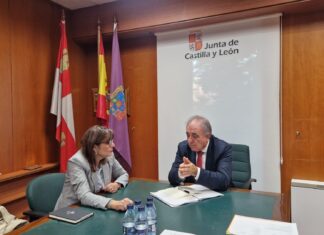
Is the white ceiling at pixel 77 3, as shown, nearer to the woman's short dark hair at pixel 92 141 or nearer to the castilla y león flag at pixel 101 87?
the castilla y león flag at pixel 101 87

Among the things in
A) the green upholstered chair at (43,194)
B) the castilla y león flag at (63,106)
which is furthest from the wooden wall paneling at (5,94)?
the green upholstered chair at (43,194)

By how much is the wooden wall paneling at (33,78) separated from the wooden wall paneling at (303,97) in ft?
8.45

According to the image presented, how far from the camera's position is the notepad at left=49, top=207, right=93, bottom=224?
1.42 meters

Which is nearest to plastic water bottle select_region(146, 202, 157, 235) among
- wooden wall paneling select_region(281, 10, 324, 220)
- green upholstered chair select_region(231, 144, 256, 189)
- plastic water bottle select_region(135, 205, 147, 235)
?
plastic water bottle select_region(135, 205, 147, 235)

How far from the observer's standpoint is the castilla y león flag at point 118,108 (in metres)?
3.29

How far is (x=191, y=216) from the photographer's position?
4.82 feet

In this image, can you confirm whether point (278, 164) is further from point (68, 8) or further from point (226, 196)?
point (68, 8)

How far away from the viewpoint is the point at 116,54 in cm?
333

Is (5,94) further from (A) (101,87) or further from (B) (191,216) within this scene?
(B) (191,216)

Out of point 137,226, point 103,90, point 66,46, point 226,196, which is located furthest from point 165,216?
point 66,46

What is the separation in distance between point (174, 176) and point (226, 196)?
0.44 meters

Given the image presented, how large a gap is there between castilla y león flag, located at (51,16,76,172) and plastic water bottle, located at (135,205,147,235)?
217 centimetres

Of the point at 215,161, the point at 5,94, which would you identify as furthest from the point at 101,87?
the point at 215,161

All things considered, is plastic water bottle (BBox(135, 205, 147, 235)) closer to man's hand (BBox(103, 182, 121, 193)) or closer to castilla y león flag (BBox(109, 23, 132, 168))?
man's hand (BBox(103, 182, 121, 193))
